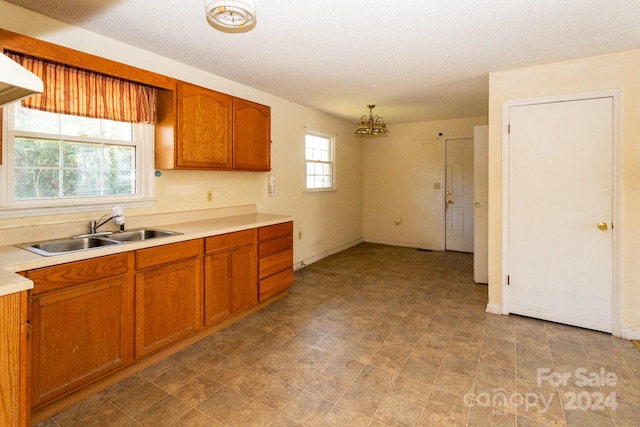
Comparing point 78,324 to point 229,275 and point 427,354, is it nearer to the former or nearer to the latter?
point 229,275

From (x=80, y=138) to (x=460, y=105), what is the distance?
4471 mm

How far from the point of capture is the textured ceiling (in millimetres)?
1993

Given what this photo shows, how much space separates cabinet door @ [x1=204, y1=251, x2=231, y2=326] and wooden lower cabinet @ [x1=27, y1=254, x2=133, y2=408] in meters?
0.61

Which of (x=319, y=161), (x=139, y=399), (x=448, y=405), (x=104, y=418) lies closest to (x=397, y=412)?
(x=448, y=405)

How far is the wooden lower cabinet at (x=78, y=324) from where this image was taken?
1.70 metres

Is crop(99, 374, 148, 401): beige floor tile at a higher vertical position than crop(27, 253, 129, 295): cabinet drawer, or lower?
lower

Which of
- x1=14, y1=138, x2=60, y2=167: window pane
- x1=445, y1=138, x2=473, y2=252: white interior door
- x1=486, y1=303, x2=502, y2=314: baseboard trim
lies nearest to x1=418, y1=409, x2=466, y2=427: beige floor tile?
x1=486, y1=303, x2=502, y2=314: baseboard trim

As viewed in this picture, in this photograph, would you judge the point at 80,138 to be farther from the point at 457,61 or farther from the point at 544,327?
the point at 544,327

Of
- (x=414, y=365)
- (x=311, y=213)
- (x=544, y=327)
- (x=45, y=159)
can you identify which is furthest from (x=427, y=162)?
(x=45, y=159)

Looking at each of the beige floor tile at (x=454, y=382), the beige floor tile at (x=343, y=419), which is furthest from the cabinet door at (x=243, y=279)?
the beige floor tile at (x=454, y=382)

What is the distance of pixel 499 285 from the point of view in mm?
3189

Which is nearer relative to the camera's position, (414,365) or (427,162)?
(414,365)

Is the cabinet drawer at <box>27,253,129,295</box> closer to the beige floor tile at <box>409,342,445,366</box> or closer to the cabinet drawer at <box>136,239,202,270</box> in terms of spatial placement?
the cabinet drawer at <box>136,239,202,270</box>

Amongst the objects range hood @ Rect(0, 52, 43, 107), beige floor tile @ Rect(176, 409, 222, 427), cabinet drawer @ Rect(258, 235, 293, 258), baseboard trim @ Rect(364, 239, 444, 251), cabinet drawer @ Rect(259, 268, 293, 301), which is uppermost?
range hood @ Rect(0, 52, 43, 107)
